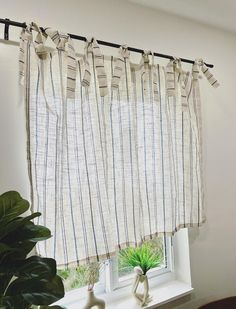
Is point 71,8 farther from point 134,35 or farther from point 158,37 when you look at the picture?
point 158,37

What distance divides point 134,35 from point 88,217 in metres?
1.10

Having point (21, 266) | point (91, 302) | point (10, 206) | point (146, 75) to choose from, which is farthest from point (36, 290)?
point (146, 75)

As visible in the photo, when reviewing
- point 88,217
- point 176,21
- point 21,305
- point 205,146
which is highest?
point 176,21

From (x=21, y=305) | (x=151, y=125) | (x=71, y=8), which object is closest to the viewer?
(x=21, y=305)

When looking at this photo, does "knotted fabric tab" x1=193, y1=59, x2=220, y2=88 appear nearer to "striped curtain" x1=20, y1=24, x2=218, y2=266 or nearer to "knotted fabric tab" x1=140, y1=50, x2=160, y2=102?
"striped curtain" x1=20, y1=24, x2=218, y2=266

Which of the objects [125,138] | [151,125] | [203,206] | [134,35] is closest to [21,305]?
[125,138]

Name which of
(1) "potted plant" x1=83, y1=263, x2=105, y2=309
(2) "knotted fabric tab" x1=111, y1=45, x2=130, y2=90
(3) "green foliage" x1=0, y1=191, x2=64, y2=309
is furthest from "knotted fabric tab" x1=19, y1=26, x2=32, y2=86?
(1) "potted plant" x1=83, y1=263, x2=105, y2=309

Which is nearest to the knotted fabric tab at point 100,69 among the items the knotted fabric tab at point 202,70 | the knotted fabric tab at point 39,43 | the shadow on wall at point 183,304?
the knotted fabric tab at point 39,43

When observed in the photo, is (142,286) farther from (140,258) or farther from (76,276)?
(76,276)

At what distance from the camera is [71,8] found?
1453 mm

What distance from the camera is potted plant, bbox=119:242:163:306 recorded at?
155 centimetres

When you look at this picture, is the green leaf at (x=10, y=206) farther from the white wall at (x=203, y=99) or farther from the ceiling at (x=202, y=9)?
the ceiling at (x=202, y=9)

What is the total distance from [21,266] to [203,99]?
158 cm

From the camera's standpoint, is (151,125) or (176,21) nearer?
(151,125)
